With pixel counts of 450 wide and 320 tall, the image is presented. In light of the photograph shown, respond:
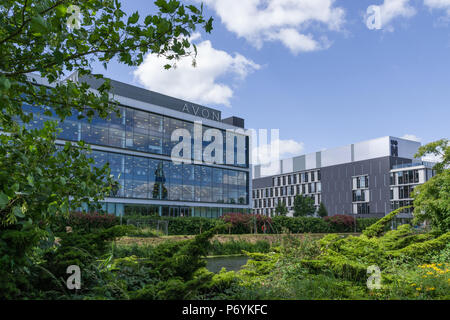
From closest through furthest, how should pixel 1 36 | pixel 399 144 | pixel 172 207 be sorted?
pixel 1 36 → pixel 172 207 → pixel 399 144

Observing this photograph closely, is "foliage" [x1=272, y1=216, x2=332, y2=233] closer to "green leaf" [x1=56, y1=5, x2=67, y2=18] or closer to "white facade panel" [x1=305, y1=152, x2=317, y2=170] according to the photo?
"green leaf" [x1=56, y1=5, x2=67, y2=18]

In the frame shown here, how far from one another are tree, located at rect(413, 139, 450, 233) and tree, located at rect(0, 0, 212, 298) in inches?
411

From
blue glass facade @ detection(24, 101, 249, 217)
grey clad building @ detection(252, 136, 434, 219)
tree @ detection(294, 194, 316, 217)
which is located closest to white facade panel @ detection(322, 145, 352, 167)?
grey clad building @ detection(252, 136, 434, 219)

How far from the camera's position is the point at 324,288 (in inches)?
209

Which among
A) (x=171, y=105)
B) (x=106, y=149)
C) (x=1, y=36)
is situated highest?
(x=171, y=105)

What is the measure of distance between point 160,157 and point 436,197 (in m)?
27.4

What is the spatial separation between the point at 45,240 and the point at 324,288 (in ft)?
12.3

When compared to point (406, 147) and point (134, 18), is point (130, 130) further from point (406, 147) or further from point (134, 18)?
point (406, 147)

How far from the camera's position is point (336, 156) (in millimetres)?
79562

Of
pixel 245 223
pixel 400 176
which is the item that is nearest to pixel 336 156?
pixel 400 176

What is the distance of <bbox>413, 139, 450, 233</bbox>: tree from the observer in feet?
37.8

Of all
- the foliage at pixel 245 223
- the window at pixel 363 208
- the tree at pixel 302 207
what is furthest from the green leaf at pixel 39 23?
the window at pixel 363 208
